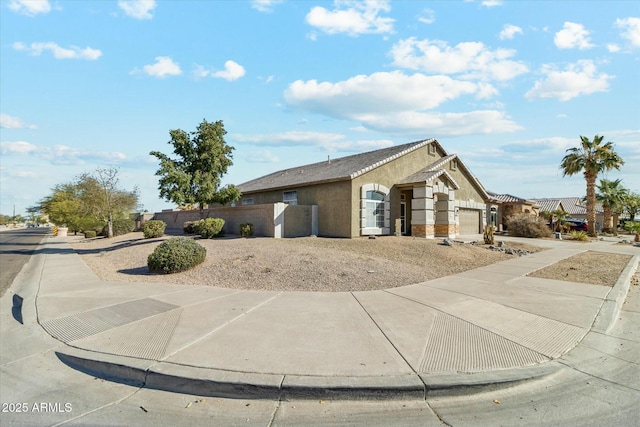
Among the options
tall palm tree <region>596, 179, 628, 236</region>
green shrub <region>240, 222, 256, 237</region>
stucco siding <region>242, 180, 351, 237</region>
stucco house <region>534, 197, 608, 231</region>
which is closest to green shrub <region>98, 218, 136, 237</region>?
green shrub <region>240, 222, 256, 237</region>

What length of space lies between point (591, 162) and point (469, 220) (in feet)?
40.6

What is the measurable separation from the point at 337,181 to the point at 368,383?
1568cm

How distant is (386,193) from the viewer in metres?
20.4

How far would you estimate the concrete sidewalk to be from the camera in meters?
3.94

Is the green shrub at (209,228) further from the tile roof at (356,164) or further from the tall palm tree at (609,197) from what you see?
the tall palm tree at (609,197)

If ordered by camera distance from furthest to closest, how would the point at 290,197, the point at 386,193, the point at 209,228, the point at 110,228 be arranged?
the point at 110,228 < the point at 290,197 < the point at 386,193 < the point at 209,228

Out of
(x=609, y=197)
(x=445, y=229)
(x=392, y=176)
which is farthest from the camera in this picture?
(x=609, y=197)

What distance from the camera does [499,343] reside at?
5027 millimetres

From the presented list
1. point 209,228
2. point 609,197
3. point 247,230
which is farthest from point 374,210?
point 609,197

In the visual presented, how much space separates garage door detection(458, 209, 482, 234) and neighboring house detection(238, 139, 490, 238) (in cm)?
164

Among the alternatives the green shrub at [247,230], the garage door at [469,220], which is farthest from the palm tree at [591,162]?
the green shrub at [247,230]

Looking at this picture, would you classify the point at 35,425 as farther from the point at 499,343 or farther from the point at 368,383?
the point at 499,343

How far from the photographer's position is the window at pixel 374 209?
1942 cm

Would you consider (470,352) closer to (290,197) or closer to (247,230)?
(247,230)
